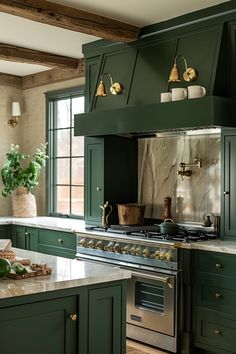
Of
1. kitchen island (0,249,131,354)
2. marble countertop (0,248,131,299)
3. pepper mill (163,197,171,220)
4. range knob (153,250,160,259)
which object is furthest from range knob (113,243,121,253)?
kitchen island (0,249,131,354)

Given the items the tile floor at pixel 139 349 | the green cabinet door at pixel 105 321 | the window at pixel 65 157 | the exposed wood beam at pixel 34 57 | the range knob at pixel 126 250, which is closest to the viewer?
the green cabinet door at pixel 105 321

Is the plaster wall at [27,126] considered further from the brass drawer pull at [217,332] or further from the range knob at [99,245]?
the brass drawer pull at [217,332]

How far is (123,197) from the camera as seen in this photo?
19.2 ft

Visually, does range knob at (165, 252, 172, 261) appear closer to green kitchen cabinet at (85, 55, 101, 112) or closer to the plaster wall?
green kitchen cabinet at (85, 55, 101, 112)

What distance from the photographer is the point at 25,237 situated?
6.44 metres

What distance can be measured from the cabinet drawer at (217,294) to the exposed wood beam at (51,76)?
10.7 feet

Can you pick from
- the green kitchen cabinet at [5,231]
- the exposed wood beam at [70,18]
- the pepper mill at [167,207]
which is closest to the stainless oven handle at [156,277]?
the pepper mill at [167,207]

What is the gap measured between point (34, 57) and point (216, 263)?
3300 millimetres

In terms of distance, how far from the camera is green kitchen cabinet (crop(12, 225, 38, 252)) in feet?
20.6

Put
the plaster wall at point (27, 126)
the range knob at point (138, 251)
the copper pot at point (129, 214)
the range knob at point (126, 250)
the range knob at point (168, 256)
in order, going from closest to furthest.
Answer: the range knob at point (168, 256), the range knob at point (138, 251), the range knob at point (126, 250), the copper pot at point (129, 214), the plaster wall at point (27, 126)

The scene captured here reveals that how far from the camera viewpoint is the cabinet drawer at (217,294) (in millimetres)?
4176

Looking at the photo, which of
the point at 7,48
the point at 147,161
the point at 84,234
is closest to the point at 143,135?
the point at 147,161

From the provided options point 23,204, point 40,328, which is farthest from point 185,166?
point 40,328

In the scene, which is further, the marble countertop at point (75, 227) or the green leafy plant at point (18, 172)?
the green leafy plant at point (18, 172)
